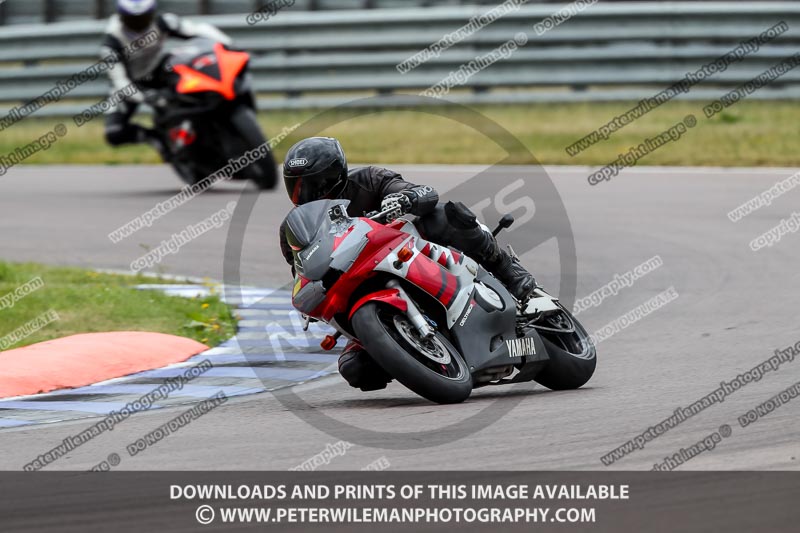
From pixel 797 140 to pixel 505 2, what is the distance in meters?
5.03

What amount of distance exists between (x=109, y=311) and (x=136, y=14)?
644 centimetres

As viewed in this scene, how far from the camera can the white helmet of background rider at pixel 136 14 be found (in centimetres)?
1514

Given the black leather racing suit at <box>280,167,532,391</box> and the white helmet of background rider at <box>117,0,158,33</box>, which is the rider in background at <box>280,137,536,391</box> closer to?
the black leather racing suit at <box>280,167,532,391</box>

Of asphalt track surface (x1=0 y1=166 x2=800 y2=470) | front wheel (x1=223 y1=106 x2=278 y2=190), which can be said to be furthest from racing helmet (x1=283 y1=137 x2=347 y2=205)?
front wheel (x1=223 y1=106 x2=278 y2=190)

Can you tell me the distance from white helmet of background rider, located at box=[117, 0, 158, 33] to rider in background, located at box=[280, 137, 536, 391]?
29.1 ft

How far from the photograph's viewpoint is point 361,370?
22.0ft

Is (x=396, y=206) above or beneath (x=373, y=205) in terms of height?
above

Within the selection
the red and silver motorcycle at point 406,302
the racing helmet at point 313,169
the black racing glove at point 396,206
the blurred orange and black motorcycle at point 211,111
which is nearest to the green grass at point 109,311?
the racing helmet at point 313,169

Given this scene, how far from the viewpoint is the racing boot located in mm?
6723

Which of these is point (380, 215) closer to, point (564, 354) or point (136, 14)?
point (564, 354)

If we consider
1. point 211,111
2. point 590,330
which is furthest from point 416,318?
point 211,111

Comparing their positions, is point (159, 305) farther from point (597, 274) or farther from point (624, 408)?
point (624, 408)

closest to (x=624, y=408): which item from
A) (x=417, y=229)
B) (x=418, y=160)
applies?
(x=417, y=229)

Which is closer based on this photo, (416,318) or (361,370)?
(416,318)
